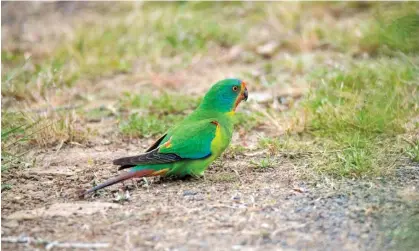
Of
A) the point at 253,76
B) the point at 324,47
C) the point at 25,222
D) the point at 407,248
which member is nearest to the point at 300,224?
the point at 407,248

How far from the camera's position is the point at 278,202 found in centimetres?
357

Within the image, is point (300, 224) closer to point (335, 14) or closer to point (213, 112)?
point (213, 112)

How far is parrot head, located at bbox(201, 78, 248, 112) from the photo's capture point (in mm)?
4301

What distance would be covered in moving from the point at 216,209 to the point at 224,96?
3.37 feet

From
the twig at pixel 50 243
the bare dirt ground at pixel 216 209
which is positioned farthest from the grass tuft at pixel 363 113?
the twig at pixel 50 243

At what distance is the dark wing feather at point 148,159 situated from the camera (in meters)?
3.76

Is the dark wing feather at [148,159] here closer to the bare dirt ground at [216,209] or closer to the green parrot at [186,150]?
the green parrot at [186,150]

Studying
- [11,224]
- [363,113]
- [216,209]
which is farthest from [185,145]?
[363,113]

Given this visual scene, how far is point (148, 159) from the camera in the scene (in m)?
3.83

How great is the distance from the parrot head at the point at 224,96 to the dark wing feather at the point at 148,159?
0.50 meters

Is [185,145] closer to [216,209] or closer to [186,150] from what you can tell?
[186,150]

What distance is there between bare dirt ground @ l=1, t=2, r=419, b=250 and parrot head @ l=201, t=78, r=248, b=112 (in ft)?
1.20

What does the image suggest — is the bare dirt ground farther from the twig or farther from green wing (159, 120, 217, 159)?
green wing (159, 120, 217, 159)

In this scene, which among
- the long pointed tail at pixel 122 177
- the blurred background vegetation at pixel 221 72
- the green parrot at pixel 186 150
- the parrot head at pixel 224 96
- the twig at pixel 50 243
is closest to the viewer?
the twig at pixel 50 243
